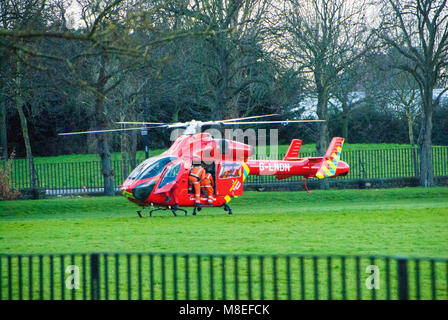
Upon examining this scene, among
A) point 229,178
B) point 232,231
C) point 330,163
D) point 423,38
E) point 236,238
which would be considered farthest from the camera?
point 423,38

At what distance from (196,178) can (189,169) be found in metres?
0.39

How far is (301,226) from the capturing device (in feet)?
57.9

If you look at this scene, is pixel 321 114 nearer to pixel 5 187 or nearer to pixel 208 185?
pixel 208 185

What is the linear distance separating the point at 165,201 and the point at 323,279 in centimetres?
1208

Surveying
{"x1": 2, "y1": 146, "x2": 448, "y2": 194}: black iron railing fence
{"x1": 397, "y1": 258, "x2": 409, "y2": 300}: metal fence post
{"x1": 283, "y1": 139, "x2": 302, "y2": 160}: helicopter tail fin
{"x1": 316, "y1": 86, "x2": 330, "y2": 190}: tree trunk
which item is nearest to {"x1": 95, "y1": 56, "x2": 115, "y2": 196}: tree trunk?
{"x1": 2, "y1": 146, "x2": 448, "y2": 194}: black iron railing fence

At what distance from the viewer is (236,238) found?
599 inches

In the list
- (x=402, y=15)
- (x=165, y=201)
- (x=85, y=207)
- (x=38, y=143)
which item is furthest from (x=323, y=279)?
(x=38, y=143)

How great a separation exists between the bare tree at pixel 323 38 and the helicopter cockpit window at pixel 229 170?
25.3 ft

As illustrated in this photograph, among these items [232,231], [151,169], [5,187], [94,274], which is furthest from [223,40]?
[94,274]

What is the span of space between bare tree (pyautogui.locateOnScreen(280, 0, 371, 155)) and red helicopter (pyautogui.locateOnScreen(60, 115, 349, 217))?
6980 millimetres

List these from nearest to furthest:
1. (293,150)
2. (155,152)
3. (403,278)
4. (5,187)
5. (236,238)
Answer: (403,278), (236,238), (293,150), (5,187), (155,152)

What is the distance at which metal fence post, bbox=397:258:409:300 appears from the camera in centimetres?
563

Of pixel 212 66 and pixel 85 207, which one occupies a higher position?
pixel 212 66

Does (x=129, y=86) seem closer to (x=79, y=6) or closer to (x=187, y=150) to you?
(x=79, y=6)
